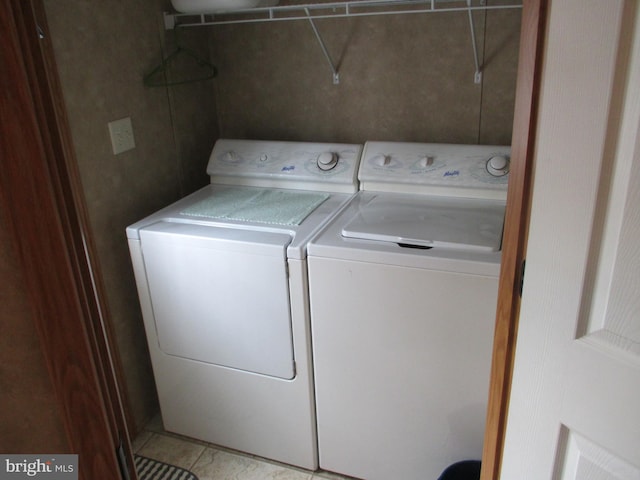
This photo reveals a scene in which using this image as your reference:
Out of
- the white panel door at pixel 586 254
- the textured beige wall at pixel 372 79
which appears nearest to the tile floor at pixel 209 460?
the white panel door at pixel 586 254

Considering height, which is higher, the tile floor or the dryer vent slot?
the dryer vent slot

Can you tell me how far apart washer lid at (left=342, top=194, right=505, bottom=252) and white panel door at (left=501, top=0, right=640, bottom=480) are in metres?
0.63

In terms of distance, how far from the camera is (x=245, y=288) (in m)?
1.78

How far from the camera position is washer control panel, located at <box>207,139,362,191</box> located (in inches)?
83.3

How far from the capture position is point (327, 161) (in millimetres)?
2109

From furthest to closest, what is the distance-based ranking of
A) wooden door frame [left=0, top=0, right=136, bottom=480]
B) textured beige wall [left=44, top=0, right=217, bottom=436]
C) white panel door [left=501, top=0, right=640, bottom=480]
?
1. textured beige wall [left=44, top=0, right=217, bottom=436]
2. white panel door [left=501, top=0, right=640, bottom=480]
3. wooden door frame [left=0, top=0, right=136, bottom=480]

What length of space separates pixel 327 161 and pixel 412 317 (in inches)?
30.4

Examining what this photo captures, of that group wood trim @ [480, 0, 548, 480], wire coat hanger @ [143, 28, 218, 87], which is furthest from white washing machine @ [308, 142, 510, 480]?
wire coat hanger @ [143, 28, 218, 87]

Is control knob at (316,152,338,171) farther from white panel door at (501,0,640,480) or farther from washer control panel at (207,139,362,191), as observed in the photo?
white panel door at (501,0,640,480)

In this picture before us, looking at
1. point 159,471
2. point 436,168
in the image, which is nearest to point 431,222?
point 436,168

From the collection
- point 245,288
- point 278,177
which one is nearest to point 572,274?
point 245,288

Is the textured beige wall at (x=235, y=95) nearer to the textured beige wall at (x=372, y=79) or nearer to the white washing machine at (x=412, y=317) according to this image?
the textured beige wall at (x=372, y=79)

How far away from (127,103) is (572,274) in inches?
67.3

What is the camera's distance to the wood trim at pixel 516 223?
86 cm
